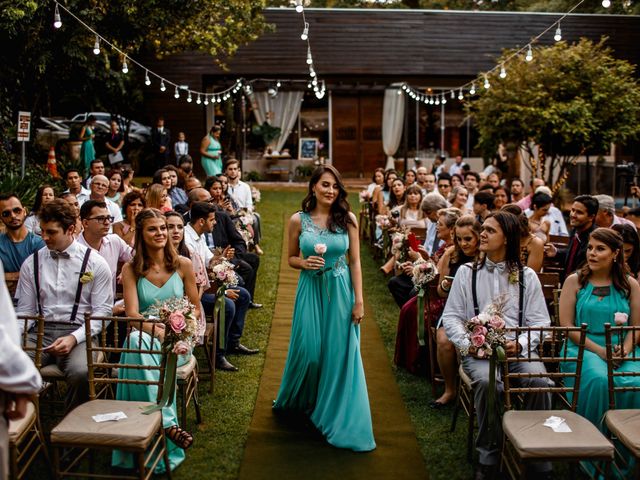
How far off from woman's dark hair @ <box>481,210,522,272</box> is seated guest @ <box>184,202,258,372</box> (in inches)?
108

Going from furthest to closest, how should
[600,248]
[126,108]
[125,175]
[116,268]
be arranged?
1. [126,108]
2. [125,175]
3. [116,268]
4. [600,248]

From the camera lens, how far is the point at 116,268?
6.82 meters

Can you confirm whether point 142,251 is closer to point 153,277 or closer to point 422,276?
point 153,277

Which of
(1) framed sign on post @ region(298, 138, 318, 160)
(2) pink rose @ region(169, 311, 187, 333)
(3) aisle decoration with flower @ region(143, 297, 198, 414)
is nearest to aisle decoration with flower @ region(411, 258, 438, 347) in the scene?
(3) aisle decoration with flower @ region(143, 297, 198, 414)

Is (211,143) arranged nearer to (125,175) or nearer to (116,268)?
(125,175)

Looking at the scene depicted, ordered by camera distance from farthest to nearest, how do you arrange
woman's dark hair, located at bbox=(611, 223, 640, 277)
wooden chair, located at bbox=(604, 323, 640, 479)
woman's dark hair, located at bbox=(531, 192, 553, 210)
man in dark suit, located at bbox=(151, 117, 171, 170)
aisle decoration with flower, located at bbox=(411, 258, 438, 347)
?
man in dark suit, located at bbox=(151, 117, 171, 170), woman's dark hair, located at bbox=(531, 192, 553, 210), aisle decoration with flower, located at bbox=(411, 258, 438, 347), woman's dark hair, located at bbox=(611, 223, 640, 277), wooden chair, located at bbox=(604, 323, 640, 479)

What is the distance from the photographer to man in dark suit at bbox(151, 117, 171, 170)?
21.4 meters

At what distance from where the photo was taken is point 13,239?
6.54 m

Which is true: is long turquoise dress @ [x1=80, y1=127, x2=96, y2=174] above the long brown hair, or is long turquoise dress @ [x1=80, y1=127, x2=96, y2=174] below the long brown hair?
above

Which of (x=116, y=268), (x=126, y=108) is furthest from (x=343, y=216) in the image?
(x=126, y=108)

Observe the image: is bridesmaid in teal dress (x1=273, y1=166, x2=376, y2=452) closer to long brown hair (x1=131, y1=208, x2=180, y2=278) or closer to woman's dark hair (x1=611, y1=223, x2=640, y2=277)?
long brown hair (x1=131, y1=208, x2=180, y2=278)

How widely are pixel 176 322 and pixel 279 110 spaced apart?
2048 cm

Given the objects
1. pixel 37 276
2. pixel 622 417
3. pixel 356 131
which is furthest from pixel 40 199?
pixel 356 131

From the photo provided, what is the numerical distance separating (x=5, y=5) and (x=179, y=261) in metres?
7.99
